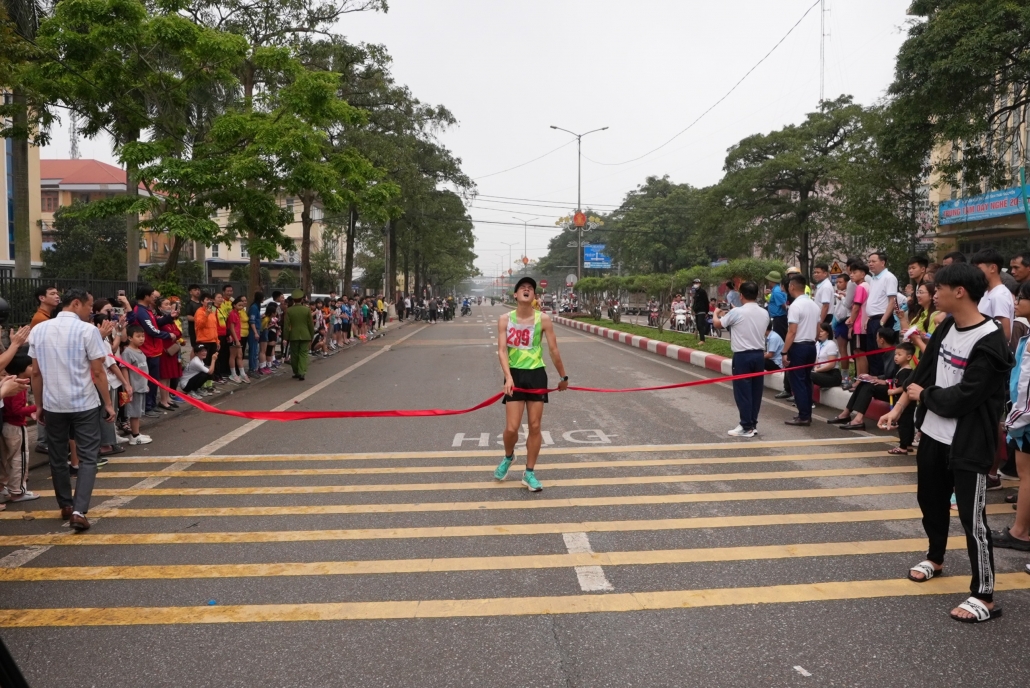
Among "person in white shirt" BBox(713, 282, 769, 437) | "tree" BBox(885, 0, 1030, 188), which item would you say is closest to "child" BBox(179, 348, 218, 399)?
"person in white shirt" BBox(713, 282, 769, 437)

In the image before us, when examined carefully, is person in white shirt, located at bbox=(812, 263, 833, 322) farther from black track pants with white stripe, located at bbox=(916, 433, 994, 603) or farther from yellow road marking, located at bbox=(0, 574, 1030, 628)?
yellow road marking, located at bbox=(0, 574, 1030, 628)

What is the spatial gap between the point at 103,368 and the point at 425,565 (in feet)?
9.48

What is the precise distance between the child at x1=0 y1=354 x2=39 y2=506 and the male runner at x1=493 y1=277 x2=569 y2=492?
3.61 m

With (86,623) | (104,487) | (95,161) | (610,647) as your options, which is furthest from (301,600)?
(95,161)

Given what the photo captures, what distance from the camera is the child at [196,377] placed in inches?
431

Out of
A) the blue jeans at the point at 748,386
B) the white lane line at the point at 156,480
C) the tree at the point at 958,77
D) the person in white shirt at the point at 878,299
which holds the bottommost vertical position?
the white lane line at the point at 156,480

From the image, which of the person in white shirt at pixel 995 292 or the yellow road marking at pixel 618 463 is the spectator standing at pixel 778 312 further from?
the person in white shirt at pixel 995 292

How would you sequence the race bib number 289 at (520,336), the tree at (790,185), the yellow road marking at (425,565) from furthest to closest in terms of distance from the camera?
the tree at (790,185)
the race bib number 289 at (520,336)
the yellow road marking at (425,565)

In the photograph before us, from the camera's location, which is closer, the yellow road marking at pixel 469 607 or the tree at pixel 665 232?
the yellow road marking at pixel 469 607

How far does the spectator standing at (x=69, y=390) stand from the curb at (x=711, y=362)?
8247mm

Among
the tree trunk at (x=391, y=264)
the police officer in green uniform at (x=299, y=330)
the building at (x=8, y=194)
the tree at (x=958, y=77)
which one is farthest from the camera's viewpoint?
the tree trunk at (x=391, y=264)

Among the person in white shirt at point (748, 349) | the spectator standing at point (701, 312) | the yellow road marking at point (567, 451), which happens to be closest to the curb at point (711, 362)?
the spectator standing at point (701, 312)

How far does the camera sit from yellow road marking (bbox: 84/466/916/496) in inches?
257

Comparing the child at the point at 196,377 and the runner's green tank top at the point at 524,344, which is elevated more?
the runner's green tank top at the point at 524,344
